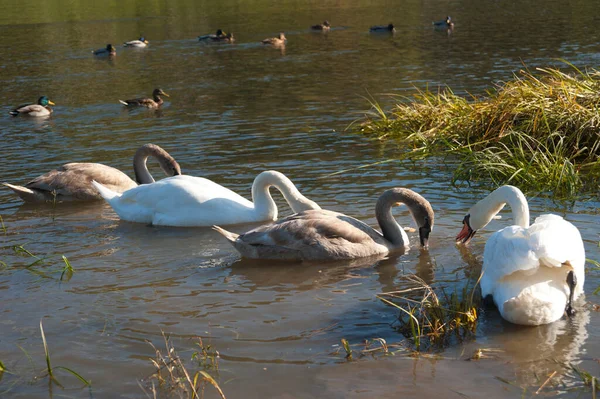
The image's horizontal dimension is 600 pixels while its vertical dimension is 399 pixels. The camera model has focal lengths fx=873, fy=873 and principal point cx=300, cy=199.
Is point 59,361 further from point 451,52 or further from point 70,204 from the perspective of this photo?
point 451,52

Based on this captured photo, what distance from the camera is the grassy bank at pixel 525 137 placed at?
36.1ft

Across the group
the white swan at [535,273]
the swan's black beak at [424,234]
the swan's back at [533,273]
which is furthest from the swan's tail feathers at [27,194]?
the swan's back at [533,273]

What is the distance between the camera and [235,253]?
921 cm

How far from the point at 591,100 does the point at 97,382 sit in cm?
889

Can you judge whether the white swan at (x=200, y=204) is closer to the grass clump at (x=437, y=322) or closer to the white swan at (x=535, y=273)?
the grass clump at (x=437, y=322)

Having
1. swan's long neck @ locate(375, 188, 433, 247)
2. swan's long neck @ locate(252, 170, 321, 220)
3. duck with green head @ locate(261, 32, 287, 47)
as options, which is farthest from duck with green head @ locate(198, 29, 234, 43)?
swan's long neck @ locate(375, 188, 433, 247)

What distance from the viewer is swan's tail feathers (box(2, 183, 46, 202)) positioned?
1177 cm

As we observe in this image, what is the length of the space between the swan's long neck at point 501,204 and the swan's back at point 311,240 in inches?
38.9

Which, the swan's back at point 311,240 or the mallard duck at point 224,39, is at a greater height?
the mallard duck at point 224,39

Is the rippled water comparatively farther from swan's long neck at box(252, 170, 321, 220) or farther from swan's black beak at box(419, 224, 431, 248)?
swan's long neck at box(252, 170, 321, 220)

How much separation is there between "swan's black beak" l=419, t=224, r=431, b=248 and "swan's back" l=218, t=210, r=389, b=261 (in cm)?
45

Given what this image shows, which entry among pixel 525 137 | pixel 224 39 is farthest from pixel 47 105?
pixel 224 39

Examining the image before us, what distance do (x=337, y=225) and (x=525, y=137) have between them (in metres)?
4.65

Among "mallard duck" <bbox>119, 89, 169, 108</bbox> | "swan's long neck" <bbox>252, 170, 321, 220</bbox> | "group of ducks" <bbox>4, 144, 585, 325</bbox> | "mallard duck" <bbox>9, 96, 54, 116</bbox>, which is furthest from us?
"mallard duck" <bbox>119, 89, 169, 108</bbox>
